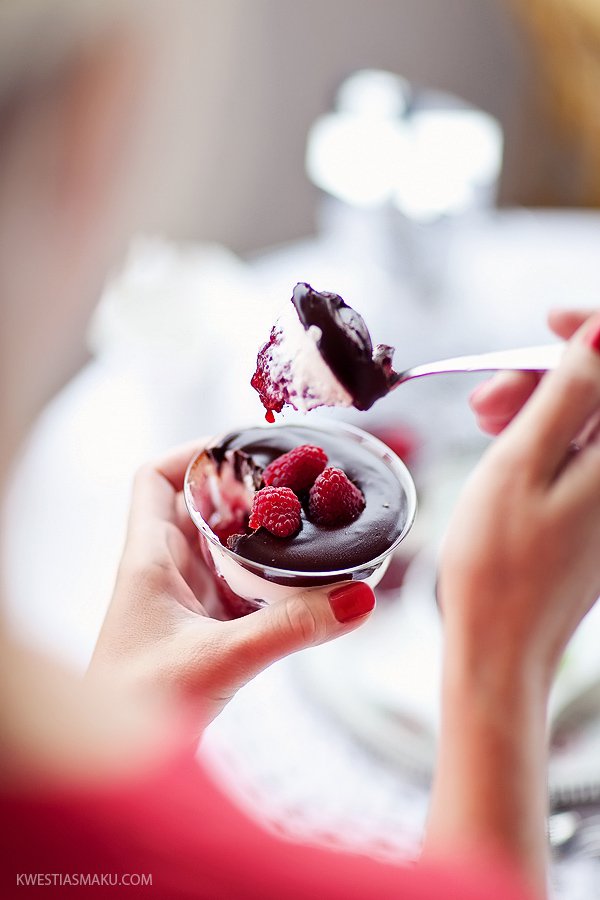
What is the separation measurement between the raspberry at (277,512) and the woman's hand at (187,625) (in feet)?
0.17

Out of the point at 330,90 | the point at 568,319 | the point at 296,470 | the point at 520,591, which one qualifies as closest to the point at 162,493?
the point at 296,470

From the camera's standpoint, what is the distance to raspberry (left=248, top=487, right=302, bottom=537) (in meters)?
0.70

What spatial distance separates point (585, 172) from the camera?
A: 2469 millimetres

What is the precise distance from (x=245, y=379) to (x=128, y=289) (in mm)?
225

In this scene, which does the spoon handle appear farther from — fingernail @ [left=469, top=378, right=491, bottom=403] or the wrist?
the wrist

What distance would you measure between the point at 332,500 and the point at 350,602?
8 centimetres

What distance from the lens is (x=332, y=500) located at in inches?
28.2

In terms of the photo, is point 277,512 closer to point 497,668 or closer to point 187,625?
point 187,625

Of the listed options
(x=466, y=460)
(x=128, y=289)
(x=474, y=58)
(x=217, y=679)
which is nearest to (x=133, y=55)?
(x=474, y=58)

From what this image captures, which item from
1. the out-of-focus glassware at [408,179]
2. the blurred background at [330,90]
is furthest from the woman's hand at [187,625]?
the blurred background at [330,90]

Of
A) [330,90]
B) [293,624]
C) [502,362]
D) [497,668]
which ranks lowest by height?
[497,668]

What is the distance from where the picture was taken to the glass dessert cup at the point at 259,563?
27.0 inches

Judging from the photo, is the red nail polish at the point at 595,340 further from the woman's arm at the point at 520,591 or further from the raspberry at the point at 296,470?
the raspberry at the point at 296,470

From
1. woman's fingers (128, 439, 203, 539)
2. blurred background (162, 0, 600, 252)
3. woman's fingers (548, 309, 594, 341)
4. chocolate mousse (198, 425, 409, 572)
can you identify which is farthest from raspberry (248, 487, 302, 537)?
blurred background (162, 0, 600, 252)
